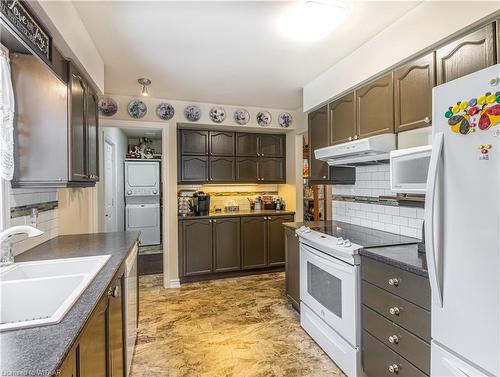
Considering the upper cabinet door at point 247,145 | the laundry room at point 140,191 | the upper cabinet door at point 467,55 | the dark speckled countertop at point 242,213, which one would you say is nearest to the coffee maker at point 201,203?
the dark speckled countertop at point 242,213

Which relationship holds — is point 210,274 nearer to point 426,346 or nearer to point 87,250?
point 87,250

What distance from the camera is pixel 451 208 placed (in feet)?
3.76

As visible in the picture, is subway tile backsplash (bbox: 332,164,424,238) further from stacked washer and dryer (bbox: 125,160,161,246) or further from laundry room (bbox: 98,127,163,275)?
stacked washer and dryer (bbox: 125,160,161,246)

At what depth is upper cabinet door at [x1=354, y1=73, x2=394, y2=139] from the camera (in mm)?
2072

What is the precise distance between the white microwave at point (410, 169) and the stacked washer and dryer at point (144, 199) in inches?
211

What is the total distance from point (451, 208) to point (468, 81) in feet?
1.68

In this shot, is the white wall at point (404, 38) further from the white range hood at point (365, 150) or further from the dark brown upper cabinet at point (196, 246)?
the dark brown upper cabinet at point (196, 246)

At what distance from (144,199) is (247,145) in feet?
10.1

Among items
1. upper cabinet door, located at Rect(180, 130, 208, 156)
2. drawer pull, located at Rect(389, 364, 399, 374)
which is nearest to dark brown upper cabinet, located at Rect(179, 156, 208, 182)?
upper cabinet door, located at Rect(180, 130, 208, 156)

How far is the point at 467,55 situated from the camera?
59.9 inches

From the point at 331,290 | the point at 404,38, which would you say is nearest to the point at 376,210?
the point at 331,290

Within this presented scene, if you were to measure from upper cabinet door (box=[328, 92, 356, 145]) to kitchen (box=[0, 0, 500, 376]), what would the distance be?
0.08 feet

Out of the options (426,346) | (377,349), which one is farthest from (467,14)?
(377,349)

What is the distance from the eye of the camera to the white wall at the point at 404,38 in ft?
4.97
